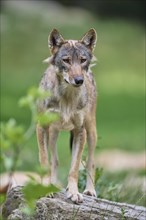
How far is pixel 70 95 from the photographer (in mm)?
8703

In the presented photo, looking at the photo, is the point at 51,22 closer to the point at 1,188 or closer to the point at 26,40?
the point at 26,40

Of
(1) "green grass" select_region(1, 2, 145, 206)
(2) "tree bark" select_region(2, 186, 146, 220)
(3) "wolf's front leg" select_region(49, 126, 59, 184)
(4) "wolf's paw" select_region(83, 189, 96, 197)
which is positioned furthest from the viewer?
(1) "green grass" select_region(1, 2, 145, 206)

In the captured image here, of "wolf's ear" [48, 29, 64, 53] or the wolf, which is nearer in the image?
the wolf

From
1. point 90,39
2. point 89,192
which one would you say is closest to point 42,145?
point 89,192

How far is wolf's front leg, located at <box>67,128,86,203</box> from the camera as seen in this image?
8250 millimetres

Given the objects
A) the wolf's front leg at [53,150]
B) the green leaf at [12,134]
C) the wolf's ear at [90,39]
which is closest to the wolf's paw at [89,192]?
the wolf's front leg at [53,150]

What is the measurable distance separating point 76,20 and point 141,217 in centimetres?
2980

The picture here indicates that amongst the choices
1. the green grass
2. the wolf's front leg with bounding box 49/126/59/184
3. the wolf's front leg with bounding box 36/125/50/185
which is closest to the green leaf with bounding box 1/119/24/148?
the wolf's front leg with bounding box 36/125/50/185

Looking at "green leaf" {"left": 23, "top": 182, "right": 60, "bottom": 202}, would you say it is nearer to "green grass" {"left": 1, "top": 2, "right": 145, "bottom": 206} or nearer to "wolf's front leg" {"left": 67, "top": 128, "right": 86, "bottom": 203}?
"wolf's front leg" {"left": 67, "top": 128, "right": 86, "bottom": 203}

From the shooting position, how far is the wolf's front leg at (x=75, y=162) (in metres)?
8.25

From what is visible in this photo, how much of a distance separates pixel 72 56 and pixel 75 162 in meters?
1.03

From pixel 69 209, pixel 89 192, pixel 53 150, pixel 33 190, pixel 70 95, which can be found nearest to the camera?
pixel 33 190

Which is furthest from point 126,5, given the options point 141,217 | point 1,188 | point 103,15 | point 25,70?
point 141,217

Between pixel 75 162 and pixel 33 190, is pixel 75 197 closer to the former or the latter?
pixel 75 162
